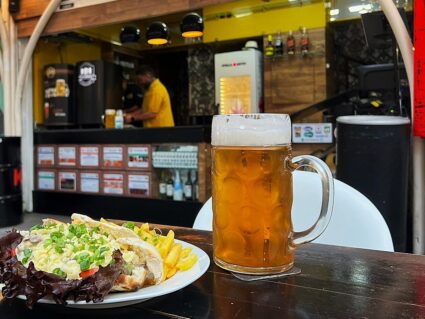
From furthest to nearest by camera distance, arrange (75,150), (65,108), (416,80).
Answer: (65,108) < (75,150) < (416,80)

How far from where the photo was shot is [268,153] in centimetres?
74

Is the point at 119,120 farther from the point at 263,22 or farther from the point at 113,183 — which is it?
the point at 263,22

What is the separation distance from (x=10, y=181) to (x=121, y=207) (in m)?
1.33

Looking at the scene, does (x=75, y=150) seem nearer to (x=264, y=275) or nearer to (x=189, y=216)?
(x=189, y=216)

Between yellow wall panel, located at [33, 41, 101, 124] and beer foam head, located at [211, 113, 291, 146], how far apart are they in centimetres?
607

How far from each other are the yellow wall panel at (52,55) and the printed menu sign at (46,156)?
87cm

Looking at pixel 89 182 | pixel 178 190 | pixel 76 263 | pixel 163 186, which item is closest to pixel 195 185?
pixel 178 190

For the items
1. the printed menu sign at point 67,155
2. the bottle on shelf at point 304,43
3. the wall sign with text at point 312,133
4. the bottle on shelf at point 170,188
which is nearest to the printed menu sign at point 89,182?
the printed menu sign at point 67,155

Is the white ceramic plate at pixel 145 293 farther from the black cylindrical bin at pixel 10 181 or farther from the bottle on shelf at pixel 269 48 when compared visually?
the bottle on shelf at pixel 269 48

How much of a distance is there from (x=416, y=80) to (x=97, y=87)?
493 centimetres

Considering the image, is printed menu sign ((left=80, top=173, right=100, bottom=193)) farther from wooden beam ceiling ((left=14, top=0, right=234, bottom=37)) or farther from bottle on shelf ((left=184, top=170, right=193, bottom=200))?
wooden beam ceiling ((left=14, top=0, right=234, bottom=37))

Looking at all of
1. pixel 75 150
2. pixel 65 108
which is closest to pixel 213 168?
pixel 75 150

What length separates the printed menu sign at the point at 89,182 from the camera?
505cm

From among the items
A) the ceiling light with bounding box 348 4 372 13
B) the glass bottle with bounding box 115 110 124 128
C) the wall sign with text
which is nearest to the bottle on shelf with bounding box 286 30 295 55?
the wall sign with text
